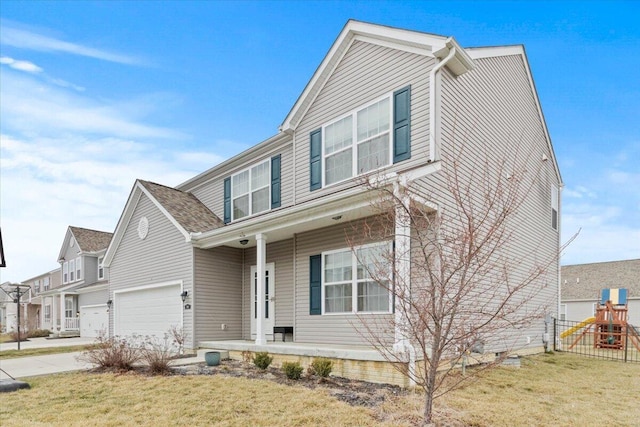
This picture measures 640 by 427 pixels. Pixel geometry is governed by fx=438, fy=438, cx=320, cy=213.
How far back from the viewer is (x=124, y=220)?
1678 centimetres

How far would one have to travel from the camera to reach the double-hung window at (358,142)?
33.9 ft

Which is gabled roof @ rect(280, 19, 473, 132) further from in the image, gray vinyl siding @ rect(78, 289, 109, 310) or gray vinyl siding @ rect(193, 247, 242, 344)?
gray vinyl siding @ rect(78, 289, 109, 310)

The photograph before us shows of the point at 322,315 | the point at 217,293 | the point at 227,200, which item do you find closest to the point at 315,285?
the point at 322,315

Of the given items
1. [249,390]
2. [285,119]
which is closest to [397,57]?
[285,119]

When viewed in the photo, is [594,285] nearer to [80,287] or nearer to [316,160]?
[316,160]

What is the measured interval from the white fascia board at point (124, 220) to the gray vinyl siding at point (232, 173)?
2.07m

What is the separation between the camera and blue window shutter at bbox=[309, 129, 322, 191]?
11.8m

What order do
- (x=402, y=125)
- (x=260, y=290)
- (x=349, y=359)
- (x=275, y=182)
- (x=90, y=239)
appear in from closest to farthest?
(x=349, y=359)
(x=402, y=125)
(x=260, y=290)
(x=275, y=182)
(x=90, y=239)

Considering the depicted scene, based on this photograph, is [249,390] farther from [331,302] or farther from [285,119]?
[285,119]

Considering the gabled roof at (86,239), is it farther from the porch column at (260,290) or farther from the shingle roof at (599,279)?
the shingle roof at (599,279)

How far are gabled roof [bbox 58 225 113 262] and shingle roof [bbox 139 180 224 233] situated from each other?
17.9 meters

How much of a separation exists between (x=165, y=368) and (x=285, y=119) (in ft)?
23.8

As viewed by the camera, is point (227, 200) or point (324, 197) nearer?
point (324, 197)

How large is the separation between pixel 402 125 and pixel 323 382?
571 cm
